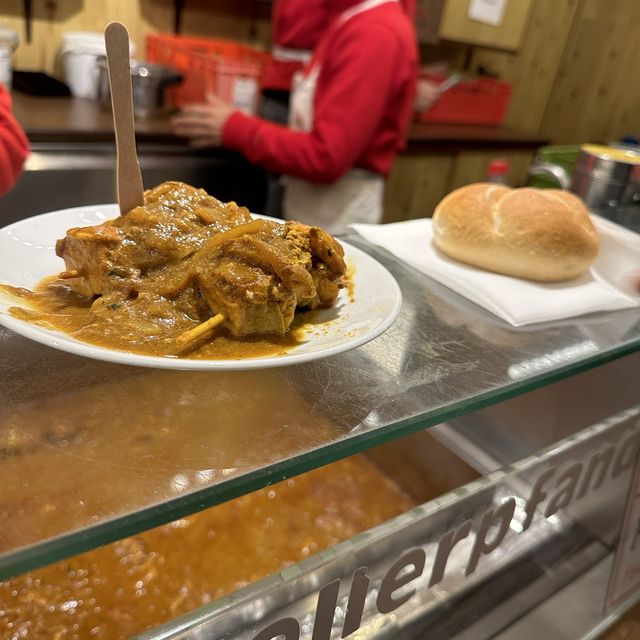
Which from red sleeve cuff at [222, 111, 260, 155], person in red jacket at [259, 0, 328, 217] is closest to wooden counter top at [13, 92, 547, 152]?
red sleeve cuff at [222, 111, 260, 155]

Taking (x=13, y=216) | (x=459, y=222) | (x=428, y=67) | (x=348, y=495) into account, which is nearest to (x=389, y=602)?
(x=348, y=495)

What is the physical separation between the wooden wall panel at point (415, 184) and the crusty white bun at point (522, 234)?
7.67 ft

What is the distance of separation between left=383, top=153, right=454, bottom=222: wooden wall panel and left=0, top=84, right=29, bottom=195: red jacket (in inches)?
86.7

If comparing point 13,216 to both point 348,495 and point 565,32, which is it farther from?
point 565,32

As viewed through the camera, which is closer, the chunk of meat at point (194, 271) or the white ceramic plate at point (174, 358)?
the white ceramic plate at point (174, 358)

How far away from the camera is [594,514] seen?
0.99 metres

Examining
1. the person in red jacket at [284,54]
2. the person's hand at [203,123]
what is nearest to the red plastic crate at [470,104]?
the person in red jacket at [284,54]

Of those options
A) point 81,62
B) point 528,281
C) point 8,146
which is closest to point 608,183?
point 528,281

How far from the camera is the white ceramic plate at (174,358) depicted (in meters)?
0.54

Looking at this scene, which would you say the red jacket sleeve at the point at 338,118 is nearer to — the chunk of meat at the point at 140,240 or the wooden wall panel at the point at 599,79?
the chunk of meat at the point at 140,240

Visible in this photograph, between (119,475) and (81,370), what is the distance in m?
0.17

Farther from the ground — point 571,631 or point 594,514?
point 594,514

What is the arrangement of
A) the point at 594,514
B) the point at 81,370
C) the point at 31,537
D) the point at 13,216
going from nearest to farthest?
1. the point at 31,537
2. the point at 81,370
3. the point at 594,514
4. the point at 13,216

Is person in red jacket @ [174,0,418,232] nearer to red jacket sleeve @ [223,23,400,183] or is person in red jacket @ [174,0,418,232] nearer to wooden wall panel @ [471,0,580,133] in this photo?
red jacket sleeve @ [223,23,400,183]
